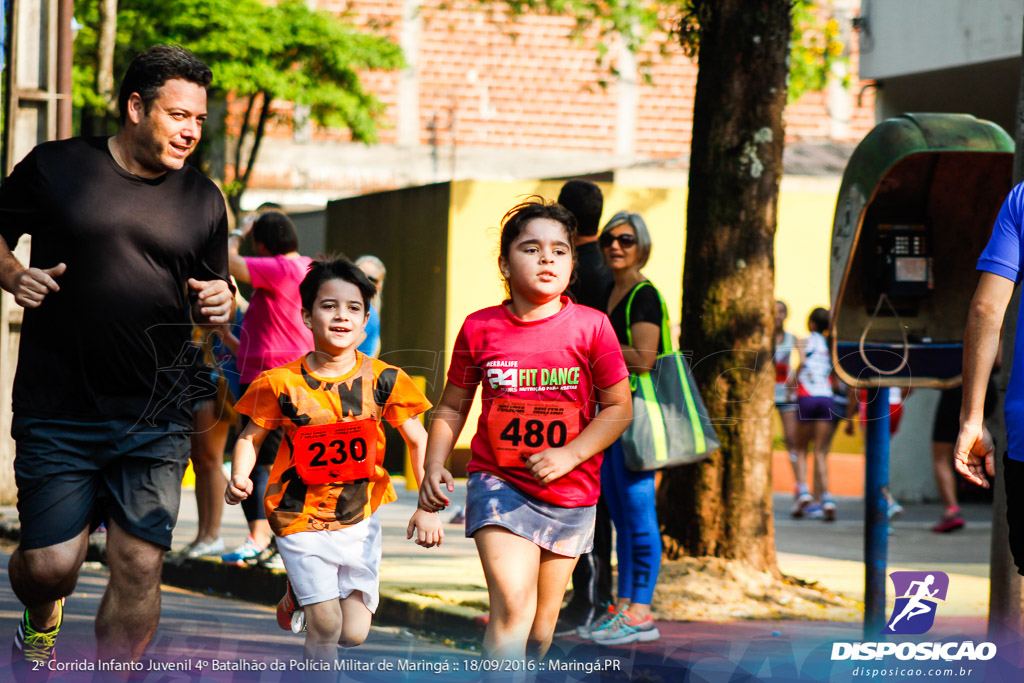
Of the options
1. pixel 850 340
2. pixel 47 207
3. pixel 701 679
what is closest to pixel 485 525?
pixel 701 679

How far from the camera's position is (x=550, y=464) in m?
4.16

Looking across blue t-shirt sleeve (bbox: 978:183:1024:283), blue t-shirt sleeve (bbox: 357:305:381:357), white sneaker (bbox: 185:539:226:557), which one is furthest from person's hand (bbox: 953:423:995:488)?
blue t-shirt sleeve (bbox: 357:305:381:357)

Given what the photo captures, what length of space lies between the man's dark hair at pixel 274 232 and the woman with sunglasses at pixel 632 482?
2.06 metres

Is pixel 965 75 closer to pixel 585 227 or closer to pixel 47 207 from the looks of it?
pixel 585 227

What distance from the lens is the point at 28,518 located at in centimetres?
411

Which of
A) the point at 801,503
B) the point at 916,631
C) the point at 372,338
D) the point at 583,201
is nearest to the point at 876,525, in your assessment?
the point at 916,631

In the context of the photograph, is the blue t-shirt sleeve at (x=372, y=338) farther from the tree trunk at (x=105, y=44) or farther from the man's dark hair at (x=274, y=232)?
the tree trunk at (x=105, y=44)

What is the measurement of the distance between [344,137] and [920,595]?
915 inches

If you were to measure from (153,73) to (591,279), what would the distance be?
242 centimetres

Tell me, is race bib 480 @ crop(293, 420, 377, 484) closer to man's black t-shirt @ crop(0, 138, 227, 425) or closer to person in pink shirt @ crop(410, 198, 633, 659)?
person in pink shirt @ crop(410, 198, 633, 659)

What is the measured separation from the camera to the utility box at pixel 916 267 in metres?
6.09

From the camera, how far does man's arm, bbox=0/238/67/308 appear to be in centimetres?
400

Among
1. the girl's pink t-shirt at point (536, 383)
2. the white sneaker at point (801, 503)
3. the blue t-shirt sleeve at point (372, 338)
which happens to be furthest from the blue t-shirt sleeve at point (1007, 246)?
the white sneaker at point (801, 503)

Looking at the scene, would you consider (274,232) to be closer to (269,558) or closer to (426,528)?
(269,558)
